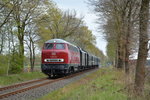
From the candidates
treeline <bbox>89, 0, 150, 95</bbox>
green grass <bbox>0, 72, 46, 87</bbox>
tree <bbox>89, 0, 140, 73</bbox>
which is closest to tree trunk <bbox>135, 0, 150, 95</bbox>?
treeline <bbox>89, 0, 150, 95</bbox>

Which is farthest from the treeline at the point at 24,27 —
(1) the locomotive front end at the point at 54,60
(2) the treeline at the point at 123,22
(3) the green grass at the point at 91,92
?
(3) the green grass at the point at 91,92

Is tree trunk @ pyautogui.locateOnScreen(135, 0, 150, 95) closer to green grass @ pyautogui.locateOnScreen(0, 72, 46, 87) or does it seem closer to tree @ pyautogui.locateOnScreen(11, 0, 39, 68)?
green grass @ pyautogui.locateOnScreen(0, 72, 46, 87)

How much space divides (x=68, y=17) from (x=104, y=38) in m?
14.2

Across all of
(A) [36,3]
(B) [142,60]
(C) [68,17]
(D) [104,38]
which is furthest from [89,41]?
(B) [142,60]

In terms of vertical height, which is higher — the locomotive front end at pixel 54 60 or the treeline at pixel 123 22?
the treeline at pixel 123 22

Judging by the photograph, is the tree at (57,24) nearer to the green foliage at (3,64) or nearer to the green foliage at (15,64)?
the green foliage at (15,64)

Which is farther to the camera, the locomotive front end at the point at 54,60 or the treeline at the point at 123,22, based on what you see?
→ the locomotive front end at the point at 54,60

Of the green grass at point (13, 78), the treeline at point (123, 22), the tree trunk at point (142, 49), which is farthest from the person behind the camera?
the treeline at point (123, 22)

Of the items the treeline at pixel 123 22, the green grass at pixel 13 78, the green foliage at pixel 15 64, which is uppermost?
the treeline at pixel 123 22

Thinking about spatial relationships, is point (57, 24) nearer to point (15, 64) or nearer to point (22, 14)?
point (22, 14)

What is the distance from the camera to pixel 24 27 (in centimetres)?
3056

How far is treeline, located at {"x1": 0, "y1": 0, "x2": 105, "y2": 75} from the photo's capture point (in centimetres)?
2339

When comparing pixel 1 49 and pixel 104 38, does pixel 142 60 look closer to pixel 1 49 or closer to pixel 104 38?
pixel 1 49

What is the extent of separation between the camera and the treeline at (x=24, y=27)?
76.7 ft
